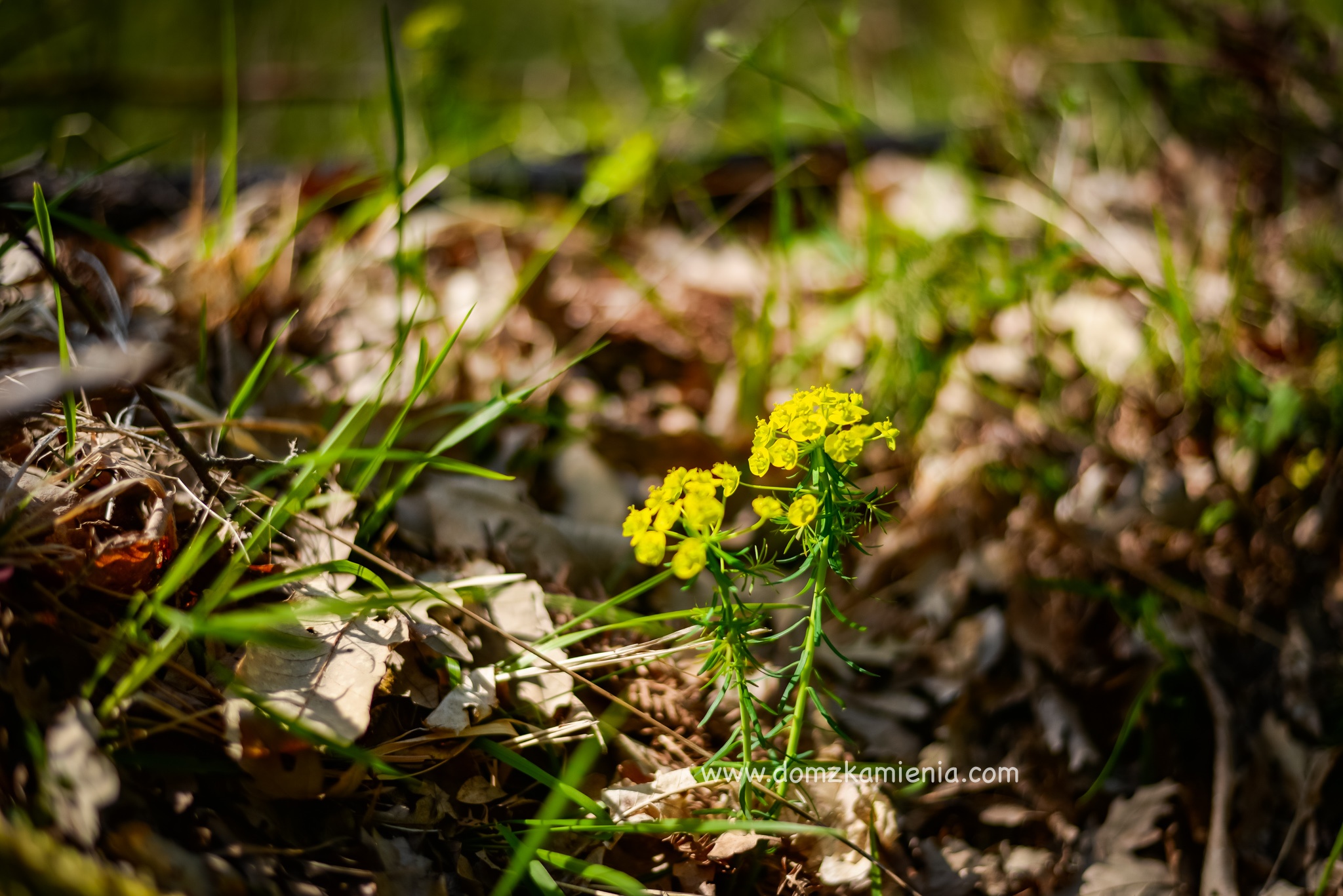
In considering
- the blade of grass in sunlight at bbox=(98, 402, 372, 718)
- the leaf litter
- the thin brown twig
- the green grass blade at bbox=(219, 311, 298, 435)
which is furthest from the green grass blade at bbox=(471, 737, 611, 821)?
the thin brown twig

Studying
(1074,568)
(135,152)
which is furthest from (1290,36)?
(135,152)

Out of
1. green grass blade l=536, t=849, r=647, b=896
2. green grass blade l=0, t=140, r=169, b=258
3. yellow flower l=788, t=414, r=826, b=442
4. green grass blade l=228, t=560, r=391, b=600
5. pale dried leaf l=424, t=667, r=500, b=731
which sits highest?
green grass blade l=0, t=140, r=169, b=258

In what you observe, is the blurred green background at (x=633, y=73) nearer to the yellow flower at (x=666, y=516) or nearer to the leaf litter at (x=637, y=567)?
the leaf litter at (x=637, y=567)

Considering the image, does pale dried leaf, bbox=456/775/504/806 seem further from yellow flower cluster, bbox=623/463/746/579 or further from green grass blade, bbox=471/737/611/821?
yellow flower cluster, bbox=623/463/746/579

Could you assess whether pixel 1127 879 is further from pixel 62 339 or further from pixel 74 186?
pixel 74 186

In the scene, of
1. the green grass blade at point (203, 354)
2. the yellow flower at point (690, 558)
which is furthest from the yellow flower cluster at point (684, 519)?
the green grass blade at point (203, 354)

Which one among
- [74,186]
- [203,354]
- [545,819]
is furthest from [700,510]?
[74,186]
